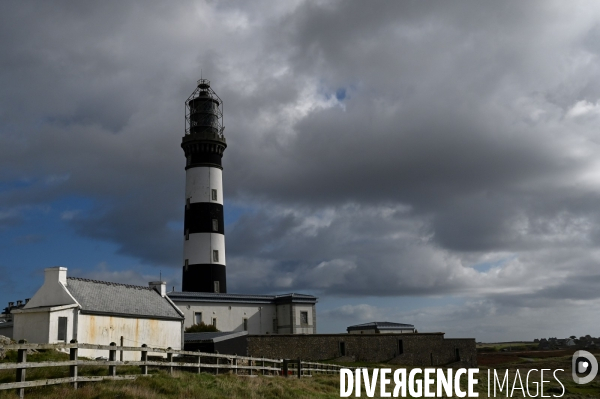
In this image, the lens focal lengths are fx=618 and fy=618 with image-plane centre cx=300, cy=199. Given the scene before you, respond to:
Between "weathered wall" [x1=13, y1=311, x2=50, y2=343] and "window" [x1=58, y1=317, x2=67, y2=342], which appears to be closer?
"weathered wall" [x1=13, y1=311, x2=50, y2=343]

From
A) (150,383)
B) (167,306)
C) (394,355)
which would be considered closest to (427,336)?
(394,355)

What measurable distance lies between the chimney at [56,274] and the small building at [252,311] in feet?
43.7

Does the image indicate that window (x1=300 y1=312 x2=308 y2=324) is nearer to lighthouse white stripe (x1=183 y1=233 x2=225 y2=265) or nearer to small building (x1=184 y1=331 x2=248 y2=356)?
lighthouse white stripe (x1=183 y1=233 x2=225 y2=265)

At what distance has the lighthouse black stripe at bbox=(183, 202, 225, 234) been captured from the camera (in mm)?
46750

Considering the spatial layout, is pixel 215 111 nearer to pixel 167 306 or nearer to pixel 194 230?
pixel 194 230

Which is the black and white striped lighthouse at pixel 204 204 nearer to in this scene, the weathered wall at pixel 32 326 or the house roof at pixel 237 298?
the house roof at pixel 237 298

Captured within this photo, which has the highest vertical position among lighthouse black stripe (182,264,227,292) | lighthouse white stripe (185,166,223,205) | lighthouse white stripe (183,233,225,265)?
lighthouse white stripe (185,166,223,205)

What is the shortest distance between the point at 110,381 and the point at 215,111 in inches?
1538

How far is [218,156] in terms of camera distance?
162ft

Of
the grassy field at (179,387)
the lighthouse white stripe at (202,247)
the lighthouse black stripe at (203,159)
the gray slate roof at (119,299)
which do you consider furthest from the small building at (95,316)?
the lighthouse black stripe at (203,159)

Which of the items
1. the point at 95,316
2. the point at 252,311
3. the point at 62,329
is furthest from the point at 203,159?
the point at 62,329

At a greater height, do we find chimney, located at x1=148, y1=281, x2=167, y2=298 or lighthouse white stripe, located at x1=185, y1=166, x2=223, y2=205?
lighthouse white stripe, located at x1=185, y1=166, x2=223, y2=205

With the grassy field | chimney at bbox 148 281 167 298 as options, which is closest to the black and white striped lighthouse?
chimney at bbox 148 281 167 298

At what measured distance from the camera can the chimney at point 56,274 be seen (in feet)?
102
